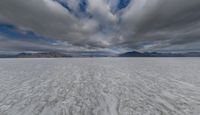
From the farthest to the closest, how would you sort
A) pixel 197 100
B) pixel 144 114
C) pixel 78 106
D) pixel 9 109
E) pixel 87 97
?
pixel 87 97 < pixel 197 100 < pixel 78 106 < pixel 9 109 < pixel 144 114

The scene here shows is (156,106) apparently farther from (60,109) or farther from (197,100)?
(60,109)

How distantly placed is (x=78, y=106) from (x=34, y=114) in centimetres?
149

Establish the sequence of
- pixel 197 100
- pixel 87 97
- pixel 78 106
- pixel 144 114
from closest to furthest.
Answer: pixel 144 114 < pixel 78 106 < pixel 197 100 < pixel 87 97

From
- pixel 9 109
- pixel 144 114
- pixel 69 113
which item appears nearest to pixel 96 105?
pixel 69 113

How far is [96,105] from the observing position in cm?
386

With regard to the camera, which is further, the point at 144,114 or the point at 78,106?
the point at 78,106

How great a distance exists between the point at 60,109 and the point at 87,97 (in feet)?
4.60

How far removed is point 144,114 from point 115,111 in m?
0.98

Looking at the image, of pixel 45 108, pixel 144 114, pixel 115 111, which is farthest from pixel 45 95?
pixel 144 114

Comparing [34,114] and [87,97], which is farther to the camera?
[87,97]

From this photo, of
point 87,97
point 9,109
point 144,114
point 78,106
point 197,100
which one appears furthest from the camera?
point 87,97

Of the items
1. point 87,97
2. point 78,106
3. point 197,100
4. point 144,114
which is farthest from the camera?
point 87,97

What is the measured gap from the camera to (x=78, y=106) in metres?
3.78

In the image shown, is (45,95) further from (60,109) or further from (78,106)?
(78,106)
